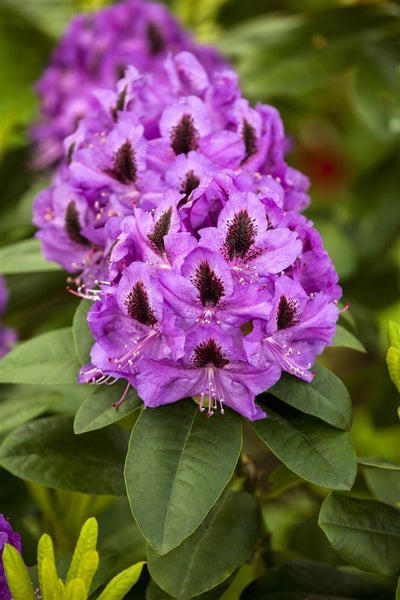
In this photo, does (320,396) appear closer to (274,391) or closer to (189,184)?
(274,391)

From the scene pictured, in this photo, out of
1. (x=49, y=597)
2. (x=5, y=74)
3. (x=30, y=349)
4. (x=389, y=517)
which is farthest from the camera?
(x=5, y=74)

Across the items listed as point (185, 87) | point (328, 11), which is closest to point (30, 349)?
point (185, 87)

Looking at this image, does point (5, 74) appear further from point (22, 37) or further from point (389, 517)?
point (389, 517)

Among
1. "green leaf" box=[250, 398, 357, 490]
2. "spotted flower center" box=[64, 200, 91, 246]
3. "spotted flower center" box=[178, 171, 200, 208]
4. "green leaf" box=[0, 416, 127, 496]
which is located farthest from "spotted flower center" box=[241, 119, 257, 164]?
"green leaf" box=[0, 416, 127, 496]

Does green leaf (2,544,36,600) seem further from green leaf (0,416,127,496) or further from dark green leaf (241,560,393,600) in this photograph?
dark green leaf (241,560,393,600)

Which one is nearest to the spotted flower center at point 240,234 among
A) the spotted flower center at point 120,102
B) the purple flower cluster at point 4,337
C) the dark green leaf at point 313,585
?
the spotted flower center at point 120,102

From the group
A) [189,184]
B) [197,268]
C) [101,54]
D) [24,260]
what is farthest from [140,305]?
[101,54]
